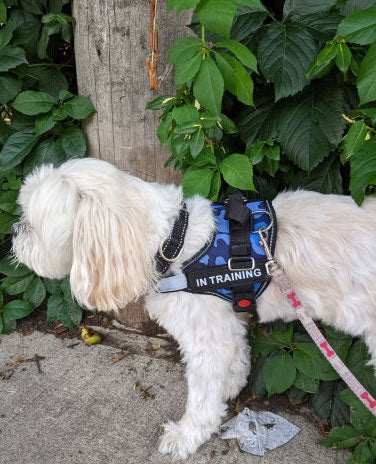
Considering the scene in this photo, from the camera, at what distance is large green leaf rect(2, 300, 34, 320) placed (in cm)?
351

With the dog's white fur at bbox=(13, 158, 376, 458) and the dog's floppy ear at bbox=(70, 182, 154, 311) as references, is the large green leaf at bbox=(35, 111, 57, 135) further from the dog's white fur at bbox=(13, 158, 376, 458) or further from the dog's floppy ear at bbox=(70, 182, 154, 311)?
the dog's floppy ear at bbox=(70, 182, 154, 311)

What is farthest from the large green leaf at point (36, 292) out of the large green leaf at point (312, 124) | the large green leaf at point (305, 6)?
the large green leaf at point (305, 6)

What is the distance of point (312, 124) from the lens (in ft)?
7.60

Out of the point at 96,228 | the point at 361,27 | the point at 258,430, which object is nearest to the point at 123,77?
the point at 96,228

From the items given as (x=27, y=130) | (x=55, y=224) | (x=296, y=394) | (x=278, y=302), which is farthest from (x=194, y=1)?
(x=296, y=394)

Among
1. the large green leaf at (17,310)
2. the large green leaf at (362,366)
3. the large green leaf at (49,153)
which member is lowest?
the large green leaf at (17,310)

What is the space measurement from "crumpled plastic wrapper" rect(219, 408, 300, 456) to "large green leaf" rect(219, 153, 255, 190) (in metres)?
1.49

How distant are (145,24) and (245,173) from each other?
3.75 ft

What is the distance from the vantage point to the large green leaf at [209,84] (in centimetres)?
198

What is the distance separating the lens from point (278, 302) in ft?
7.55

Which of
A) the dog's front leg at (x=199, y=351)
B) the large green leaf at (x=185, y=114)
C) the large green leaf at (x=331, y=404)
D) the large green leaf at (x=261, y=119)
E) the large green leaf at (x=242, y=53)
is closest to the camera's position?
the large green leaf at (x=242, y=53)

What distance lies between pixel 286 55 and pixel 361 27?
405mm

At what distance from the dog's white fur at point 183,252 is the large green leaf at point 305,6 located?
912 millimetres

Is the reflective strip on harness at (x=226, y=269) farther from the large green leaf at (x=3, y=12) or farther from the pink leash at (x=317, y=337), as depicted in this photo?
the large green leaf at (x=3, y=12)
